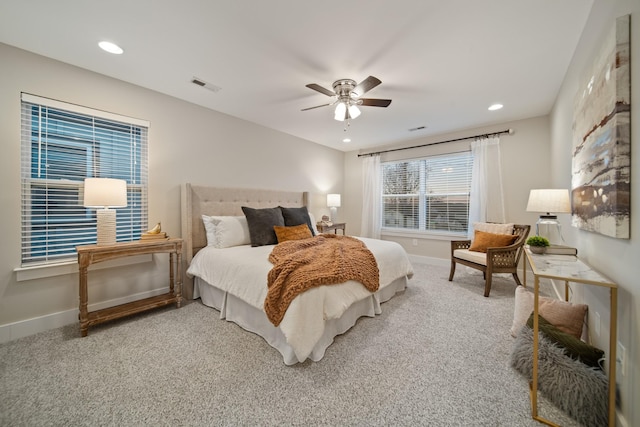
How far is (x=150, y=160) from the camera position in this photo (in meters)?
2.86

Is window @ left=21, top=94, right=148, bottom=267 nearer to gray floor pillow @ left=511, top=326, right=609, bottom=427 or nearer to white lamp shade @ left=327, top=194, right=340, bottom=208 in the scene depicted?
white lamp shade @ left=327, top=194, right=340, bottom=208

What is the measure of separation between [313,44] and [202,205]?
2.33m

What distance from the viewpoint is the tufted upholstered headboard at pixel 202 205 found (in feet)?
9.89

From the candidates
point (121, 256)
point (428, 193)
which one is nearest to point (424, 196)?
point (428, 193)

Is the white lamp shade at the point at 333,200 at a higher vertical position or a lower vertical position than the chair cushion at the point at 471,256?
higher

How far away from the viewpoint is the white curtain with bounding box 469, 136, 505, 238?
391 centimetres

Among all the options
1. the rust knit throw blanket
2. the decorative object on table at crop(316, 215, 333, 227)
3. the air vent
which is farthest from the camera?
the decorative object on table at crop(316, 215, 333, 227)

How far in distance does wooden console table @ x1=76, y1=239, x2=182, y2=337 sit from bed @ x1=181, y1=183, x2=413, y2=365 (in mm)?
275

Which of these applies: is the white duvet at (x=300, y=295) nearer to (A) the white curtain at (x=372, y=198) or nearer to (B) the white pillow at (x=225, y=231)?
(B) the white pillow at (x=225, y=231)

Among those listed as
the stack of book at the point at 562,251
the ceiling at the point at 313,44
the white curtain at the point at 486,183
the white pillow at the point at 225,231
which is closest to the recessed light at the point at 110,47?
the ceiling at the point at 313,44

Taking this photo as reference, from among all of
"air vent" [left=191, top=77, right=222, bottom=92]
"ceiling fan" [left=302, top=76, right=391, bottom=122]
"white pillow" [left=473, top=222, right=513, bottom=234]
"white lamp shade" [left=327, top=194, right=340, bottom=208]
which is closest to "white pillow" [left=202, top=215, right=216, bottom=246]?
"air vent" [left=191, top=77, right=222, bottom=92]

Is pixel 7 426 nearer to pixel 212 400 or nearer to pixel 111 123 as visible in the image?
pixel 212 400

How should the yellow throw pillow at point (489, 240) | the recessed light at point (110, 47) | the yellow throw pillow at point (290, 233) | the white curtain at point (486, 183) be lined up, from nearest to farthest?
the recessed light at point (110, 47) < the yellow throw pillow at point (290, 233) < the yellow throw pillow at point (489, 240) < the white curtain at point (486, 183)

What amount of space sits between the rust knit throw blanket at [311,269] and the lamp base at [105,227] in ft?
5.20
